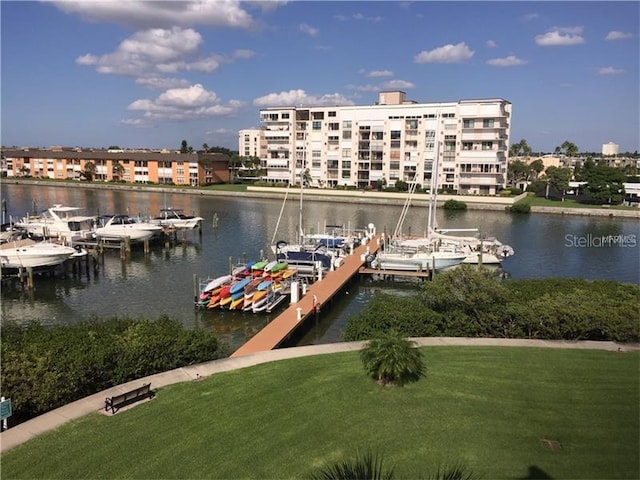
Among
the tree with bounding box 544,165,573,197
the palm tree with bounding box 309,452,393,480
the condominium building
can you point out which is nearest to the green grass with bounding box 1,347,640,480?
the palm tree with bounding box 309,452,393,480

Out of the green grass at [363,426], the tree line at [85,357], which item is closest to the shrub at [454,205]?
the green grass at [363,426]

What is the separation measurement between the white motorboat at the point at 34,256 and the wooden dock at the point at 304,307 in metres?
20.3

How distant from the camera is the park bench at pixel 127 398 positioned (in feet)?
46.0

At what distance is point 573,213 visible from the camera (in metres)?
85.4

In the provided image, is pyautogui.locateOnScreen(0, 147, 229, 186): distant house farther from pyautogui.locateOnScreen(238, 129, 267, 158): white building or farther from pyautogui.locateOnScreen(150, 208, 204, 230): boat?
pyautogui.locateOnScreen(150, 208, 204, 230): boat

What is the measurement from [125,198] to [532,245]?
269 feet

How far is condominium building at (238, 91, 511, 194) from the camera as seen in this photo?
10156 centimetres

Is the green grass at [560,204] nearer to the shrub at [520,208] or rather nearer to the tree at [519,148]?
the shrub at [520,208]

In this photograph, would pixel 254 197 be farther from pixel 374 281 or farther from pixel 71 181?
pixel 374 281

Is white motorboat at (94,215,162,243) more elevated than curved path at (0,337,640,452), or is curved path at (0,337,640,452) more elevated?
white motorboat at (94,215,162,243)

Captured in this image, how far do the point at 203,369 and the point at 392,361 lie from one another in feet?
21.4

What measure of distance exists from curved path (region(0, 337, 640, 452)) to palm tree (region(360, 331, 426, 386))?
10.8 ft

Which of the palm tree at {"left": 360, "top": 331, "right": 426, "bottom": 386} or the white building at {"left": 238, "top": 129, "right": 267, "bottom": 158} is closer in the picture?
the palm tree at {"left": 360, "top": 331, "right": 426, "bottom": 386}

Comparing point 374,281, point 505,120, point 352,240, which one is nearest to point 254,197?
point 505,120
